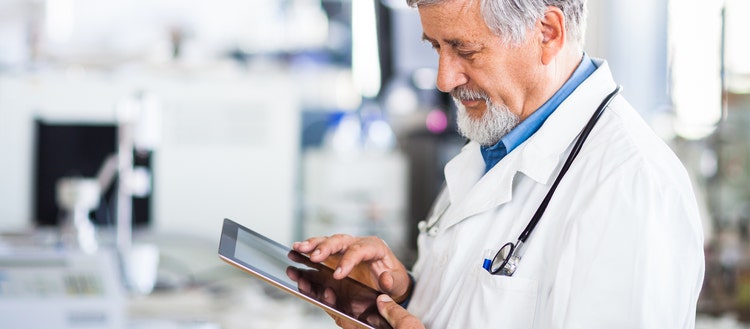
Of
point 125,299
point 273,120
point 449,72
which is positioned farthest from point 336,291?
point 273,120

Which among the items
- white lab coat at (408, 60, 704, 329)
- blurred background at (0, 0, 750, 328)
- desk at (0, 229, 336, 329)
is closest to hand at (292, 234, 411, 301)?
white lab coat at (408, 60, 704, 329)

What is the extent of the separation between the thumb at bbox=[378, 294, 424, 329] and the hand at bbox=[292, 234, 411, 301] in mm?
73

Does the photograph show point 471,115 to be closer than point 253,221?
Yes

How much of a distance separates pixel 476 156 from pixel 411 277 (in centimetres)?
26

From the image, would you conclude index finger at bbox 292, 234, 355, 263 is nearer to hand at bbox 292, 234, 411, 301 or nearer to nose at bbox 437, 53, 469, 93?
hand at bbox 292, 234, 411, 301

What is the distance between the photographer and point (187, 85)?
4543 mm

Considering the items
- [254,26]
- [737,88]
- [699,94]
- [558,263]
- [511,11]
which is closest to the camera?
[558,263]

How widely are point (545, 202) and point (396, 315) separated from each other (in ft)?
0.90

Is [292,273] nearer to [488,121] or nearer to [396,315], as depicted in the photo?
[396,315]

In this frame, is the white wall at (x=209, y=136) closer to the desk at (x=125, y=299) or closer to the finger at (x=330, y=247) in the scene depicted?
the desk at (x=125, y=299)

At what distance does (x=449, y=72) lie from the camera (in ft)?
4.05

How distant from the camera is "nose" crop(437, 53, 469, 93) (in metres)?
1.24

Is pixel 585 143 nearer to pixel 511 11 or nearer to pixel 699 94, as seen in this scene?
pixel 511 11

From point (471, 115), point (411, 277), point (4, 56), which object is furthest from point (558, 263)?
point (4, 56)
